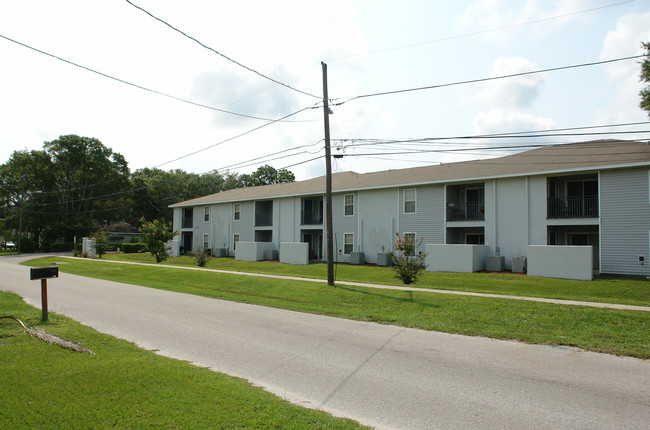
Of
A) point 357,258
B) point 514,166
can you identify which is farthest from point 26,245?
point 514,166

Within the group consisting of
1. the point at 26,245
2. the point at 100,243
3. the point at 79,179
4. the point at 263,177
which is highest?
the point at 263,177

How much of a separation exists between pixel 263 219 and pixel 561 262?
2522 cm

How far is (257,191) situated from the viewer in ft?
135

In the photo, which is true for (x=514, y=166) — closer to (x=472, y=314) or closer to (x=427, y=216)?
(x=427, y=216)

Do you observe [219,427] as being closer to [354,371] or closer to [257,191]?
[354,371]

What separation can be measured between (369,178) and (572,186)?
1401 cm

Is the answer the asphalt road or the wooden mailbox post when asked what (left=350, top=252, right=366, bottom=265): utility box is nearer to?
the asphalt road

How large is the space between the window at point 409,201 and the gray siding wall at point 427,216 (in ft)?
0.67

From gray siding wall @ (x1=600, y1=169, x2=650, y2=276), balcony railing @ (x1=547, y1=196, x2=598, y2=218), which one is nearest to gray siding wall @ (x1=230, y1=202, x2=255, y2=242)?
balcony railing @ (x1=547, y1=196, x2=598, y2=218)

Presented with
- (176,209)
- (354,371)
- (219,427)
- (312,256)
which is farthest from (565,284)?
(176,209)

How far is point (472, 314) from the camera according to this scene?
1084 centimetres

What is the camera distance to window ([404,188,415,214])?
28234 mm

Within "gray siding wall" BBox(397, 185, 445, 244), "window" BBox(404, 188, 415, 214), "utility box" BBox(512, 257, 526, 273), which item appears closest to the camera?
"utility box" BBox(512, 257, 526, 273)

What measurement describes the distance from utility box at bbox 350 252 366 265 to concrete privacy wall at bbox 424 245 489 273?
18.6ft
